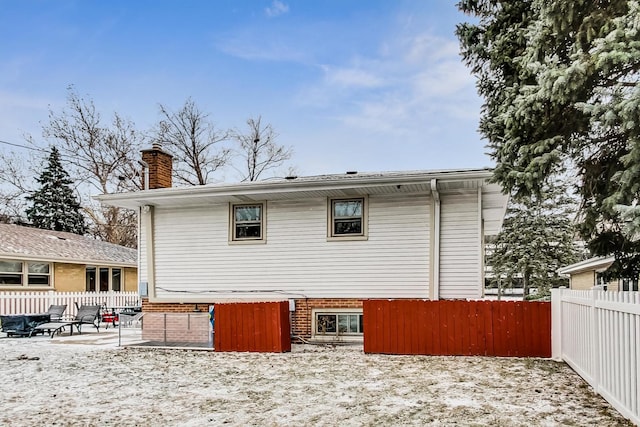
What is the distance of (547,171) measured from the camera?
6723mm

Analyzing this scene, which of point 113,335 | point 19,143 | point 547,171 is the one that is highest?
point 19,143

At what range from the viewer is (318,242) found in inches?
453

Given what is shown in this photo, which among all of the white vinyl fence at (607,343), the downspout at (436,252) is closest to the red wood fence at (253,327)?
the downspout at (436,252)

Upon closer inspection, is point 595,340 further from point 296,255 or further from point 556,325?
point 296,255

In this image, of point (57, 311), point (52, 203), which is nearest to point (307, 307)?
point (57, 311)

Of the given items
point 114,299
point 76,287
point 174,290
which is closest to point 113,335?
point 174,290

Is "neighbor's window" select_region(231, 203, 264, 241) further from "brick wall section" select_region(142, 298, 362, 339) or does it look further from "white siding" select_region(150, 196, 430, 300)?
"brick wall section" select_region(142, 298, 362, 339)

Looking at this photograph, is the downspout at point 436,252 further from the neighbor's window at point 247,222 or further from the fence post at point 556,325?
the neighbor's window at point 247,222

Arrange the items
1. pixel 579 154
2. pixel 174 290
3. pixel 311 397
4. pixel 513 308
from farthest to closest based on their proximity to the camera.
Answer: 1. pixel 174 290
2. pixel 513 308
3. pixel 579 154
4. pixel 311 397

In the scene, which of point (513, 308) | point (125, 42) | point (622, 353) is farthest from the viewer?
point (125, 42)

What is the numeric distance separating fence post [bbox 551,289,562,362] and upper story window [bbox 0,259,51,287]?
17.6m

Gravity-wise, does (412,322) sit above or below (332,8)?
below

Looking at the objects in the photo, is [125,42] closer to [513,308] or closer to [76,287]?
[76,287]

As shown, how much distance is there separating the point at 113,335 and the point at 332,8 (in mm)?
14022
